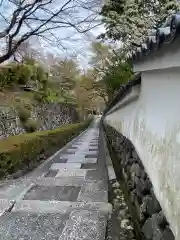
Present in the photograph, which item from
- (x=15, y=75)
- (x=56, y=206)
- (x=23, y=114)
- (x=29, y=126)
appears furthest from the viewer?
(x=15, y=75)

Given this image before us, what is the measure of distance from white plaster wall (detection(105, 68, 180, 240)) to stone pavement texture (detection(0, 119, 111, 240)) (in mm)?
1213

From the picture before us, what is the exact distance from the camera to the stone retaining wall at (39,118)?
11203 mm

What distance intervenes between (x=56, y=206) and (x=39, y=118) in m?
10.9

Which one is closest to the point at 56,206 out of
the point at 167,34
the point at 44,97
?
the point at 167,34

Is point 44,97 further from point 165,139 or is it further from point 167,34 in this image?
point 167,34

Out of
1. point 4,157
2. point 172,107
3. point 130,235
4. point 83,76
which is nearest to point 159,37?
point 172,107

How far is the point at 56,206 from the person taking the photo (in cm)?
456

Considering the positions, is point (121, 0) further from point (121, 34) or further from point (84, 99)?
point (84, 99)

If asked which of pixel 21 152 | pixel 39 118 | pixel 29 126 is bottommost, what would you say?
pixel 21 152

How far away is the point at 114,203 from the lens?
14.8ft

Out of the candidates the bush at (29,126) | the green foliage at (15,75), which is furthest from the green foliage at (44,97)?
→ the bush at (29,126)

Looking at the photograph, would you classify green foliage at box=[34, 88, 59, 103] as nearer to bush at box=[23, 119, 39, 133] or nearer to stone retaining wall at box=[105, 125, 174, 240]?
bush at box=[23, 119, 39, 133]

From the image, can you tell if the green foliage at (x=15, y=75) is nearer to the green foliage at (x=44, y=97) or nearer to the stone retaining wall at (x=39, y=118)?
the green foliage at (x=44, y=97)

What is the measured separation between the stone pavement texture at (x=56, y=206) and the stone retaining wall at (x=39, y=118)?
439cm
